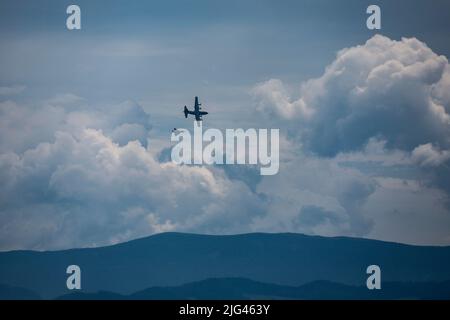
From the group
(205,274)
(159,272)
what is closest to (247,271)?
(205,274)

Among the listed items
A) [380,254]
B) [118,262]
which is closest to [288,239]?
[380,254]

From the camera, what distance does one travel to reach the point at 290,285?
251 feet
